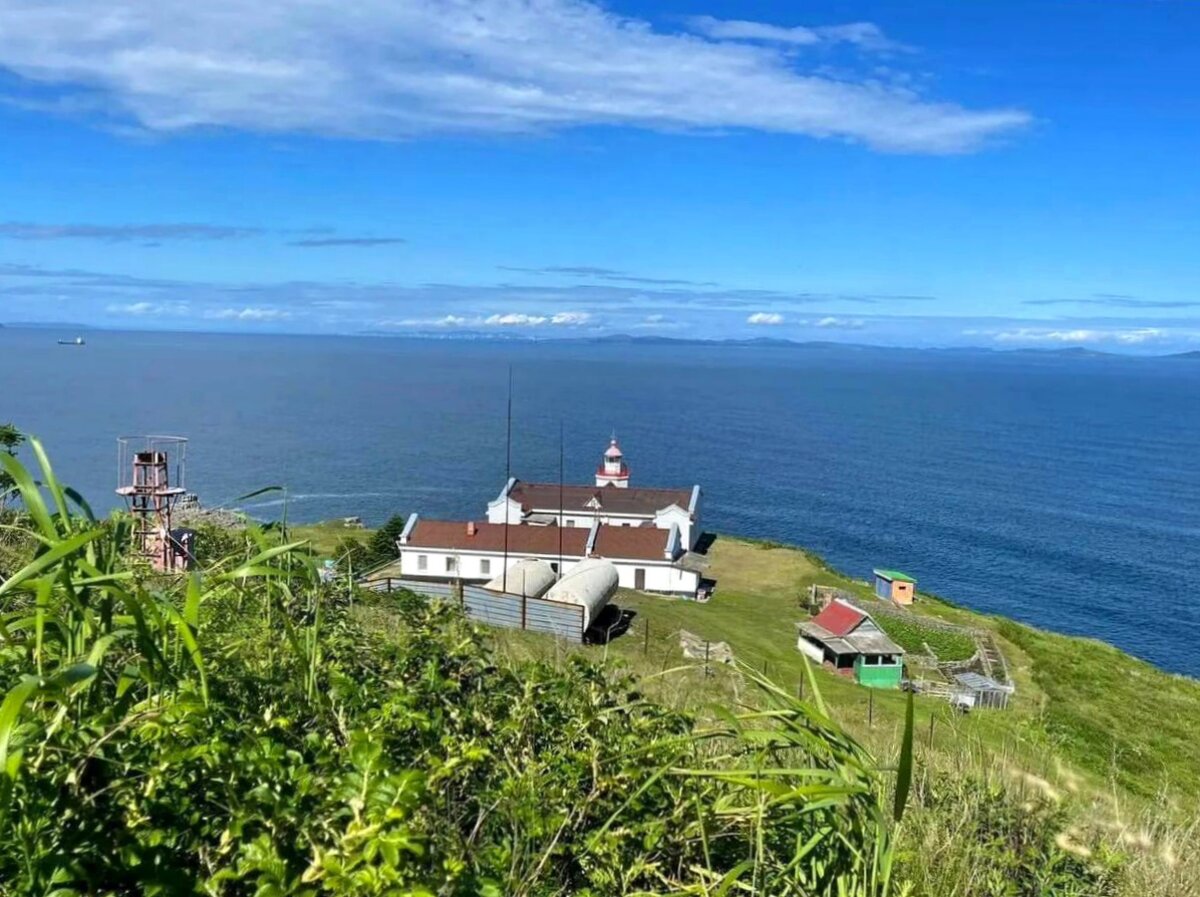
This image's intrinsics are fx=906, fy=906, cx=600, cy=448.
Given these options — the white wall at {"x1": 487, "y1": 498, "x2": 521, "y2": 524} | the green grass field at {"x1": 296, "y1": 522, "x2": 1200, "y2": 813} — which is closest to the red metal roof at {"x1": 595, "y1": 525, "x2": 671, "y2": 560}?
the green grass field at {"x1": 296, "y1": 522, "x2": 1200, "y2": 813}

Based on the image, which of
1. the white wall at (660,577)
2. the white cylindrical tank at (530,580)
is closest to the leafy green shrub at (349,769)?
the white cylindrical tank at (530,580)

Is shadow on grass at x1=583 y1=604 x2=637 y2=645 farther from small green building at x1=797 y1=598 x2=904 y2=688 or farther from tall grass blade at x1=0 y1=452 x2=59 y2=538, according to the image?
Result: tall grass blade at x1=0 y1=452 x2=59 y2=538

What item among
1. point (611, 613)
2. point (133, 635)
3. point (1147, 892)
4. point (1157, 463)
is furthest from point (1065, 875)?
point (1157, 463)

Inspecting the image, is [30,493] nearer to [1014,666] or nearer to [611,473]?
[1014,666]

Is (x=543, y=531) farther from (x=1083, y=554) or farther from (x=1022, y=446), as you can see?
(x=1022, y=446)

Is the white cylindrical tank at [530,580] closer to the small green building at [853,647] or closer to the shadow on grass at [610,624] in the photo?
the shadow on grass at [610,624]

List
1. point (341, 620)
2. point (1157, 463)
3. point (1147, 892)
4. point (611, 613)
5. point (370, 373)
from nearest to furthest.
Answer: point (1147, 892) → point (341, 620) → point (611, 613) → point (1157, 463) → point (370, 373)

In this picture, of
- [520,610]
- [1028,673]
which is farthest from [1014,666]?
[520,610]
